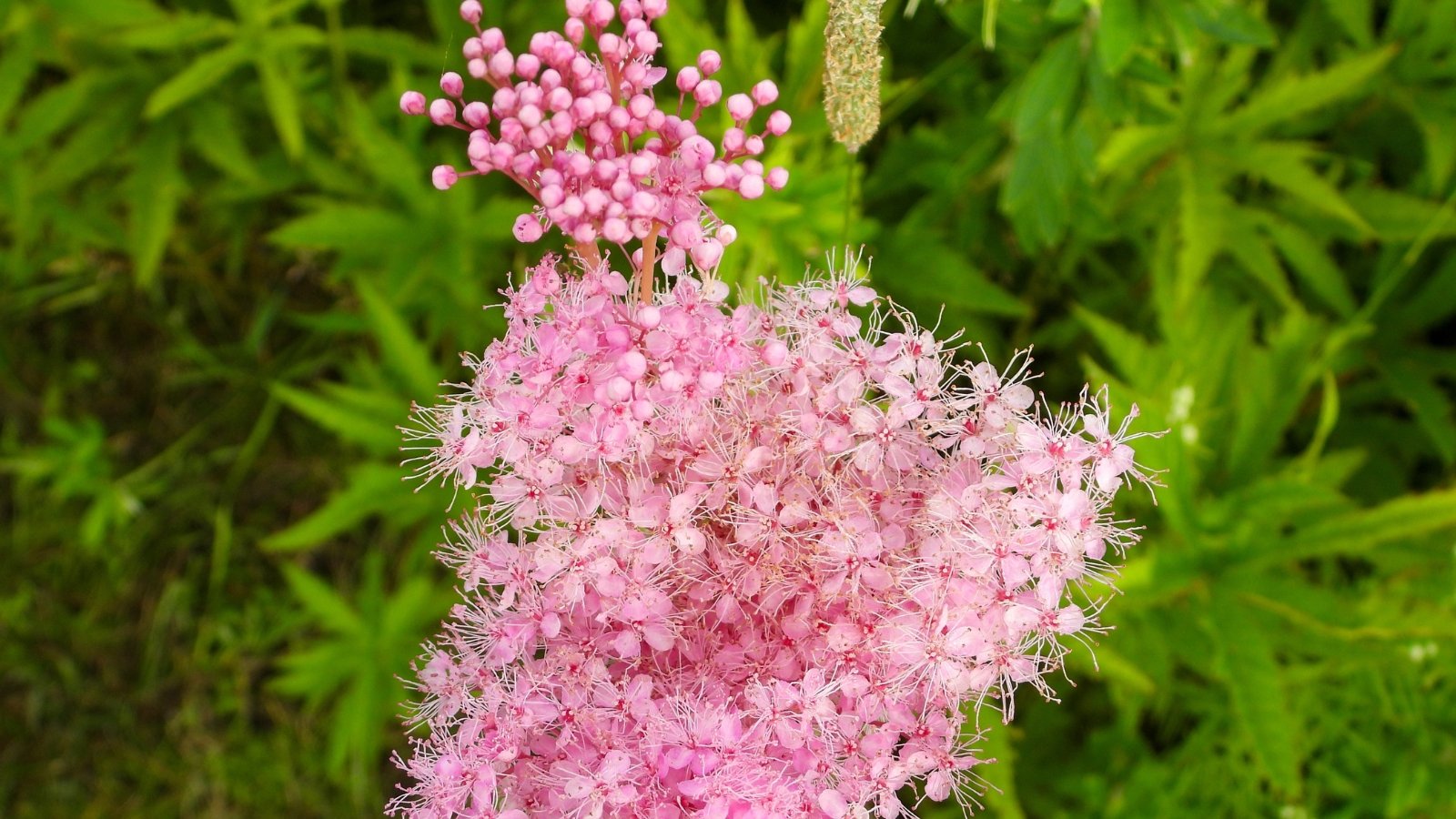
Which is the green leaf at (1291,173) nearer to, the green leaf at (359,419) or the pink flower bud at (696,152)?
the pink flower bud at (696,152)

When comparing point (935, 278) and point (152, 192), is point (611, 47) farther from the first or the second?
point (152, 192)

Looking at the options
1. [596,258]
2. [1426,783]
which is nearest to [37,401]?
[596,258]

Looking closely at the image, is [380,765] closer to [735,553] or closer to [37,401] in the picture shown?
[37,401]

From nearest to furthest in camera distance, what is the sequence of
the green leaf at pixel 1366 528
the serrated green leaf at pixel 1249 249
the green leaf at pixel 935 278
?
the green leaf at pixel 1366 528 < the green leaf at pixel 935 278 < the serrated green leaf at pixel 1249 249

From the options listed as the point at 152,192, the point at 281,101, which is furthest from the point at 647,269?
the point at 152,192

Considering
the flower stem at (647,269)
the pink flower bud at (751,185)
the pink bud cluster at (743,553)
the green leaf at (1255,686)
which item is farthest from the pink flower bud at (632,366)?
the green leaf at (1255,686)

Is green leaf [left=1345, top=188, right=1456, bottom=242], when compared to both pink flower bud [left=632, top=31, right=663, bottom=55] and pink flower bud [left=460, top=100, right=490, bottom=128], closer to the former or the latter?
pink flower bud [left=632, top=31, right=663, bottom=55]

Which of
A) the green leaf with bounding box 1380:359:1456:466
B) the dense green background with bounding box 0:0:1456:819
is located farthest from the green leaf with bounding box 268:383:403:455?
the green leaf with bounding box 1380:359:1456:466
